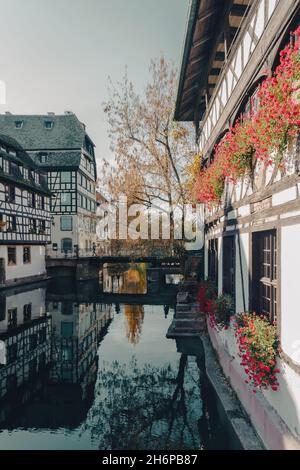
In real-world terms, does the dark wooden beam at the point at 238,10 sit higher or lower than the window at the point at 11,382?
higher

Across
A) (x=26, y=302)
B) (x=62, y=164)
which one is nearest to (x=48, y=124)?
(x=62, y=164)

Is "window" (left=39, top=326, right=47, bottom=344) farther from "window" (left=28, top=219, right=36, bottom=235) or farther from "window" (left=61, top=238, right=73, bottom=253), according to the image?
"window" (left=61, top=238, right=73, bottom=253)

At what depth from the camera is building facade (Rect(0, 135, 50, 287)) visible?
81.8ft

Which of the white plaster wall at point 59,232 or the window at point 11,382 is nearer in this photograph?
the window at point 11,382

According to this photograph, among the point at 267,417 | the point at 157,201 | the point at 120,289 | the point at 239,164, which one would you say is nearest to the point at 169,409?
the point at 267,417

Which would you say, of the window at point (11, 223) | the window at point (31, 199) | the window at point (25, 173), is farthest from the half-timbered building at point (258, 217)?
the window at point (31, 199)

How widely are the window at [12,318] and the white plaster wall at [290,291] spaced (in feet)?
42.0

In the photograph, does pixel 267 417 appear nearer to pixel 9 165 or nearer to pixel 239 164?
pixel 239 164

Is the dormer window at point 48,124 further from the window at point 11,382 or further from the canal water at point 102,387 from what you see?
the window at point 11,382

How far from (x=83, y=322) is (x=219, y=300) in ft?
29.4

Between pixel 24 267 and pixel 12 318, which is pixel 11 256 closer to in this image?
pixel 24 267

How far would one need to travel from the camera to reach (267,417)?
4.94 metres

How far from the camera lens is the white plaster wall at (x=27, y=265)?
25.2m

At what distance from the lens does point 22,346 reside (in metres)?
11.6
